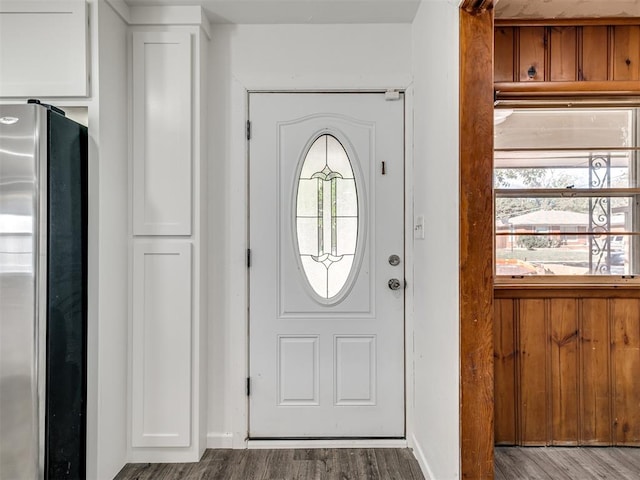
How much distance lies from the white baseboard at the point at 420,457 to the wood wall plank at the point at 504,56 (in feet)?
6.85

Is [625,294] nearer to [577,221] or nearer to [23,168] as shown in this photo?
[577,221]

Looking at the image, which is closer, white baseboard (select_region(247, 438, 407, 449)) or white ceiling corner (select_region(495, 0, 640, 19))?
white ceiling corner (select_region(495, 0, 640, 19))

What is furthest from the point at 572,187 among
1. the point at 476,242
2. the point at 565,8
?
the point at 476,242

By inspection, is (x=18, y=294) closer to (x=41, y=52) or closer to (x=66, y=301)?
(x=66, y=301)

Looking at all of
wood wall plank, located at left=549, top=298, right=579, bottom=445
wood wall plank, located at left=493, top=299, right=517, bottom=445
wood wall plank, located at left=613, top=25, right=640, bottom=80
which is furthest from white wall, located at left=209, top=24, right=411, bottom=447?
wood wall plank, located at left=549, top=298, right=579, bottom=445

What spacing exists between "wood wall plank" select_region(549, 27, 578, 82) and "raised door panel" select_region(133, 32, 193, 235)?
2.04m

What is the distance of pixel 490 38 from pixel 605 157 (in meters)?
1.31

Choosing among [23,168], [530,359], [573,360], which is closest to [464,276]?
[530,359]

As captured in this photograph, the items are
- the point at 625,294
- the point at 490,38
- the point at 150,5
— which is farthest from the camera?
the point at 625,294

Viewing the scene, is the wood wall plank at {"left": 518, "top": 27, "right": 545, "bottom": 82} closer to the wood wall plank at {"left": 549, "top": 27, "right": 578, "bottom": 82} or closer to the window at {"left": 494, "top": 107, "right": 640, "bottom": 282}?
the wood wall plank at {"left": 549, "top": 27, "right": 578, "bottom": 82}

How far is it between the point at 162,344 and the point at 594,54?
2.92m

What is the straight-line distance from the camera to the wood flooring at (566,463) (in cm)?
194

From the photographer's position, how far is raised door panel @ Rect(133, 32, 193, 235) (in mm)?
Answer: 2094

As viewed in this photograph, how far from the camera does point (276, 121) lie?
2281 millimetres
